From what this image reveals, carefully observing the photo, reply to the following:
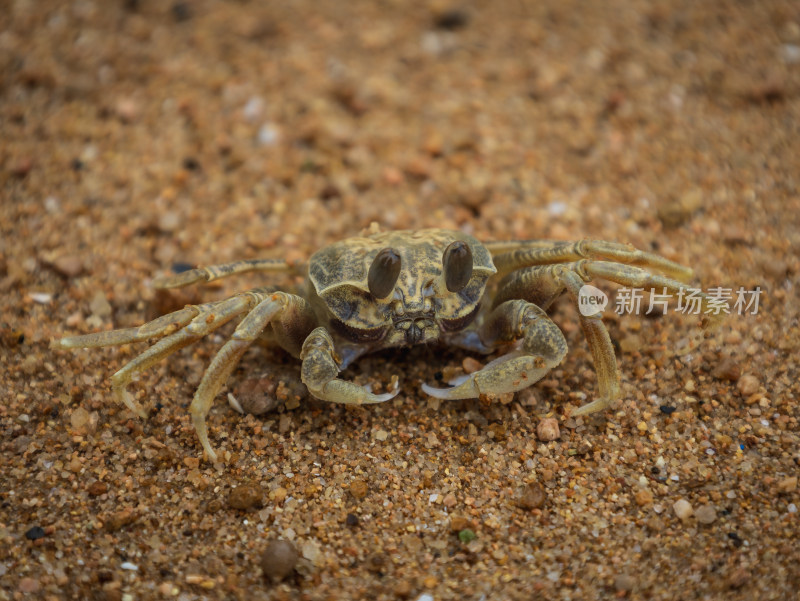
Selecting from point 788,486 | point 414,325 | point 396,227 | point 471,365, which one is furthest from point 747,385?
point 396,227

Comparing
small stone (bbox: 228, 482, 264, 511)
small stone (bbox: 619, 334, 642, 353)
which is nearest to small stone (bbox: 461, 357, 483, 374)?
small stone (bbox: 619, 334, 642, 353)

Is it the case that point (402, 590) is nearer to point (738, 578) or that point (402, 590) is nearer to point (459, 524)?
A: point (459, 524)

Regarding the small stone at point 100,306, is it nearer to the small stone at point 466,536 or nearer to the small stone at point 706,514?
the small stone at point 466,536

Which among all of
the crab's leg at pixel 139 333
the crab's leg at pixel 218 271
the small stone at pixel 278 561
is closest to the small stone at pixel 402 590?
the small stone at pixel 278 561

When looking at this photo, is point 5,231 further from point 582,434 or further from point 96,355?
point 582,434

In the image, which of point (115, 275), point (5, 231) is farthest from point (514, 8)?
point (5, 231)

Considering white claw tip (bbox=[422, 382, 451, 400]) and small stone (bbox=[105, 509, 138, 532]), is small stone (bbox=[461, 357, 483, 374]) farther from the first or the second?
small stone (bbox=[105, 509, 138, 532])
